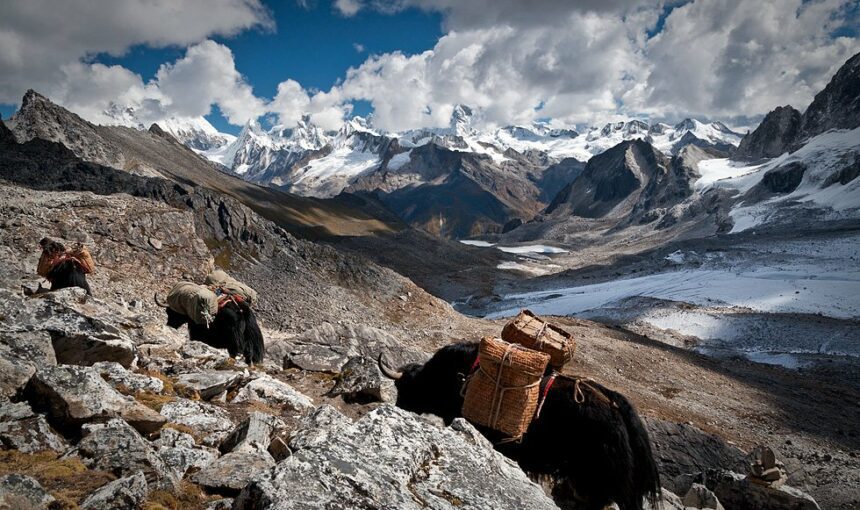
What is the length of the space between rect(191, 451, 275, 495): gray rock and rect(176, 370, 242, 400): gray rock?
2695 mm

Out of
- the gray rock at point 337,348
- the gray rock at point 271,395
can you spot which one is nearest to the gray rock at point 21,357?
the gray rock at point 271,395

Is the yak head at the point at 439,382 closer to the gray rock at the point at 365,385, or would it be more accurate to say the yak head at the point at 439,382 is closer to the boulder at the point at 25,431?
the gray rock at the point at 365,385

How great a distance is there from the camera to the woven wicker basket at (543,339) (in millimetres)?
5727

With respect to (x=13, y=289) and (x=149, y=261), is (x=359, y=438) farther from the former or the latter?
(x=149, y=261)

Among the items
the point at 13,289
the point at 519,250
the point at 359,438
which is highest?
the point at 519,250

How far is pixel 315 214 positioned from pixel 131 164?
47.5 metres

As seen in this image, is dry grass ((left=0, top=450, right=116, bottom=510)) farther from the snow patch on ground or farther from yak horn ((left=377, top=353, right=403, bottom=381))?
the snow patch on ground

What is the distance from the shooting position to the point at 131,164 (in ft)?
240

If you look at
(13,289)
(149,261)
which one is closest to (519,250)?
(149,261)

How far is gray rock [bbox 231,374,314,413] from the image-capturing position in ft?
22.0

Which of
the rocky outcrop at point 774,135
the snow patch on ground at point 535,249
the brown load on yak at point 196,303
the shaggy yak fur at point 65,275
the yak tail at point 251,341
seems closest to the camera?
the brown load on yak at point 196,303

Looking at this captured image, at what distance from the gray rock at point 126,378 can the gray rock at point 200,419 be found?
1.63 ft

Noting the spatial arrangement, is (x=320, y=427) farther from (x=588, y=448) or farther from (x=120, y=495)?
(x=588, y=448)

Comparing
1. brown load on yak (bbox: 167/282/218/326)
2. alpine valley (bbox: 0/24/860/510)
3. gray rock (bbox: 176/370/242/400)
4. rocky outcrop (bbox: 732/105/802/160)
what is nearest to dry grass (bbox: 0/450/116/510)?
alpine valley (bbox: 0/24/860/510)
